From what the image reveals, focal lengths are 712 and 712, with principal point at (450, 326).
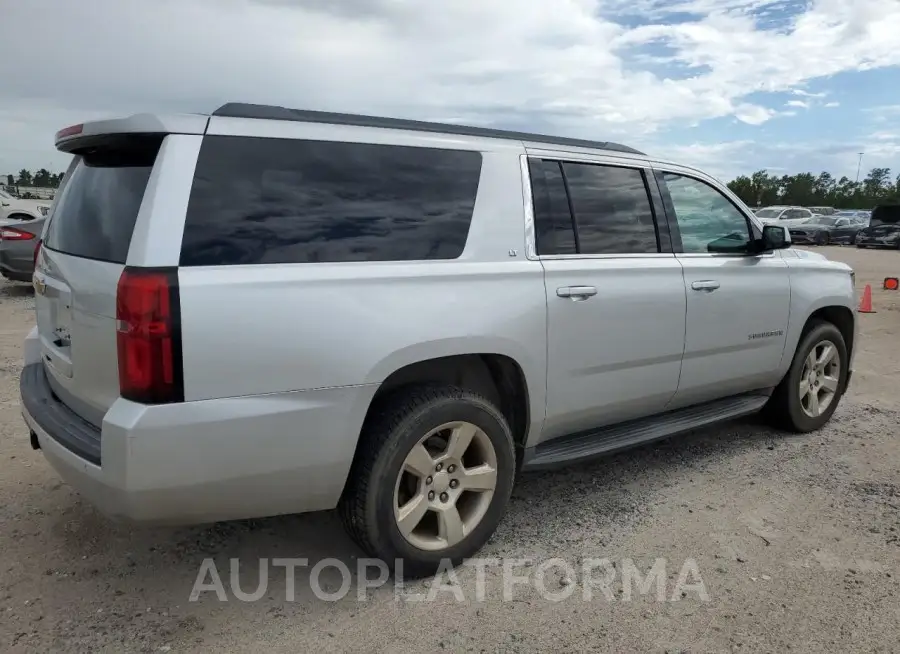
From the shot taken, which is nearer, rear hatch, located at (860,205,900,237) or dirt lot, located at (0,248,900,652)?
dirt lot, located at (0,248,900,652)

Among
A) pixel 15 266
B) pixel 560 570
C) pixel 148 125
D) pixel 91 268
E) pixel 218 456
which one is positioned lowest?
pixel 560 570

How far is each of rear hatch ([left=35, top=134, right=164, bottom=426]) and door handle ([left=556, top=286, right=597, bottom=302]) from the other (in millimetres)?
1798

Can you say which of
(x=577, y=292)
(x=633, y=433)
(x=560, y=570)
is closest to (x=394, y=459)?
(x=560, y=570)

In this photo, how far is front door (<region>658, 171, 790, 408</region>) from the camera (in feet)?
13.1

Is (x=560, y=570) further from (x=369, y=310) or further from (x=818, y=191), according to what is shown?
(x=818, y=191)

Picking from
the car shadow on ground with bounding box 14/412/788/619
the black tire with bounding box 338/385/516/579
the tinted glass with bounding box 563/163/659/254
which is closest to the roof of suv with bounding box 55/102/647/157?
the tinted glass with bounding box 563/163/659/254

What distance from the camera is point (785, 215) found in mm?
29828

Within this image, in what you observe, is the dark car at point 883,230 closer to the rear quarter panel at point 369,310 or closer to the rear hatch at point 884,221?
the rear hatch at point 884,221

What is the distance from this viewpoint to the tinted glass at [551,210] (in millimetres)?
3342

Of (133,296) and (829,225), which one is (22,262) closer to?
(133,296)

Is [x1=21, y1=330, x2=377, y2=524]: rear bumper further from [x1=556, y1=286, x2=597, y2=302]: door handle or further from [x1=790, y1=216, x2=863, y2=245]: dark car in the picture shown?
[x1=790, y1=216, x2=863, y2=245]: dark car

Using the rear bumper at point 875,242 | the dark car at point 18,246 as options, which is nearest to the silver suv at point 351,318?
the dark car at point 18,246

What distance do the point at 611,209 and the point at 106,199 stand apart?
2.38m

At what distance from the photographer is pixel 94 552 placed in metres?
3.18
